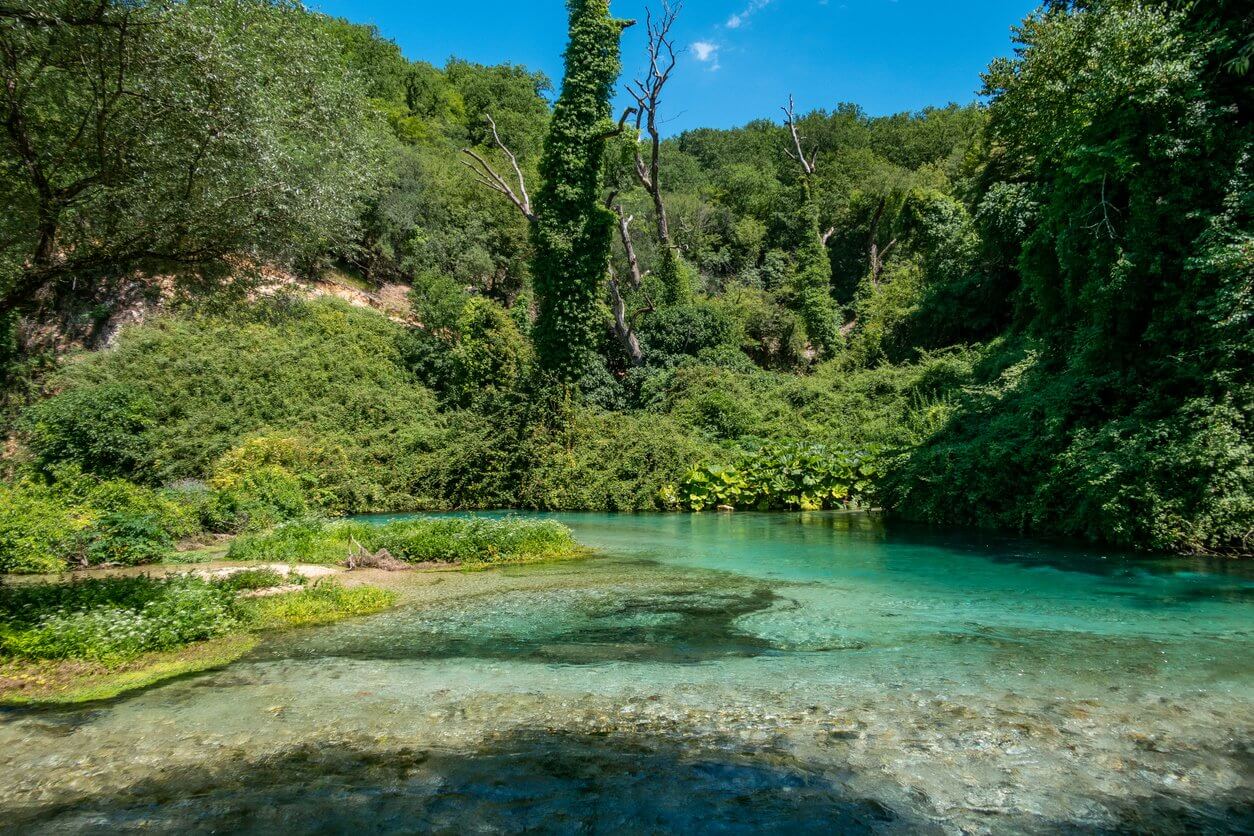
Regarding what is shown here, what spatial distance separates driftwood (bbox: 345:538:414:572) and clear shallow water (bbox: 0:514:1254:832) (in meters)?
2.96

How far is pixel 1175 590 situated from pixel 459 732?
351 inches

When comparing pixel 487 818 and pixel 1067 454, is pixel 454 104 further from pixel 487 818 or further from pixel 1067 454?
pixel 487 818

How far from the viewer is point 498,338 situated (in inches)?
1022

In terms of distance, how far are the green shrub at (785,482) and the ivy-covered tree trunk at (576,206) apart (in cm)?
717

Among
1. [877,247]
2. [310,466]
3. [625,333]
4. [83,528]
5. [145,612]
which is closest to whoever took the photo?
[145,612]

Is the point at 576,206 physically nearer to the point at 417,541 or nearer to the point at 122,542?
the point at 417,541

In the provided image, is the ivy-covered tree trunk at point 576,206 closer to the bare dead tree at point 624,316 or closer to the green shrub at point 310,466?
the bare dead tree at point 624,316

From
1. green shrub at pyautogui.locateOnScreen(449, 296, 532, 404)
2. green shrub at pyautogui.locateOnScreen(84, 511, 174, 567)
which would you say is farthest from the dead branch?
green shrub at pyautogui.locateOnScreen(84, 511, 174, 567)

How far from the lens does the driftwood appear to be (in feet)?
35.8

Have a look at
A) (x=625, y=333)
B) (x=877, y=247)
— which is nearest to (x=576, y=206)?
(x=625, y=333)

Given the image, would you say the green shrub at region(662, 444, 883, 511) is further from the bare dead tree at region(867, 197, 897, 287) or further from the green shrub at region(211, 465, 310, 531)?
the bare dead tree at region(867, 197, 897, 287)

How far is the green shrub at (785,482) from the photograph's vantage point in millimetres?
20562

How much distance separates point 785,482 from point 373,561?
1304 cm

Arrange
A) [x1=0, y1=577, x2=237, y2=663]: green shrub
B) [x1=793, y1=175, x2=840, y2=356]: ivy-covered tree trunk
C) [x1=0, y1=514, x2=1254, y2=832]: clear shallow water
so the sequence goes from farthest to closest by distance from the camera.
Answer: [x1=793, y1=175, x2=840, y2=356]: ivy-covered tree trunk → [x1=0, y1=577, x2=237, y2=663]: green shrub → [x1=0, y1=514, x2=1254, y2=832]: clear shallow water
